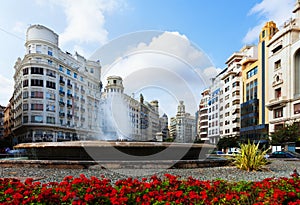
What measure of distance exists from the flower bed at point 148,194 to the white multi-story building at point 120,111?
13.8m

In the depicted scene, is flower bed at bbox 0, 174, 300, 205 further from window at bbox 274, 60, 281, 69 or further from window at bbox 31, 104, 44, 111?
window at bbox 31, 104, 44, 111

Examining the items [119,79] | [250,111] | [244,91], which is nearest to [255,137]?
[250,111]

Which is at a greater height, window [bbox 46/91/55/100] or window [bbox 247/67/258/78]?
window [bbox 247/67/258/78]

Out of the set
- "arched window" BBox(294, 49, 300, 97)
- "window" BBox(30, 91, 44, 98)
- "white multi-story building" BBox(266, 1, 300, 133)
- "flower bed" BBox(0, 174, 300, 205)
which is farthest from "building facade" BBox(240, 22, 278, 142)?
"flower bed" BBox(0, 174, 300, 205)

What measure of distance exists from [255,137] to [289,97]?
15.3 m

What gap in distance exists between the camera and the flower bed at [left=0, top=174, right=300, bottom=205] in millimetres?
3717

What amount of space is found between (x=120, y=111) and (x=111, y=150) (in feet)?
41.8

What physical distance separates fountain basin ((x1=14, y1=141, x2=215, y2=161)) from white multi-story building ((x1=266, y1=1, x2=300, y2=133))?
3899 cm

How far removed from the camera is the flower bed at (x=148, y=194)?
3717mm

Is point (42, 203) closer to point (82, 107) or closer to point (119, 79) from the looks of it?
point (119, 79)

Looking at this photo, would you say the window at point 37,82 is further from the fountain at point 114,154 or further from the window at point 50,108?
the fountain at point 114,154

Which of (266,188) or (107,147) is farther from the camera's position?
(107,147)

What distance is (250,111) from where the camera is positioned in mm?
61281

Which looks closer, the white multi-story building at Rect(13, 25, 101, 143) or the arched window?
the arched window
